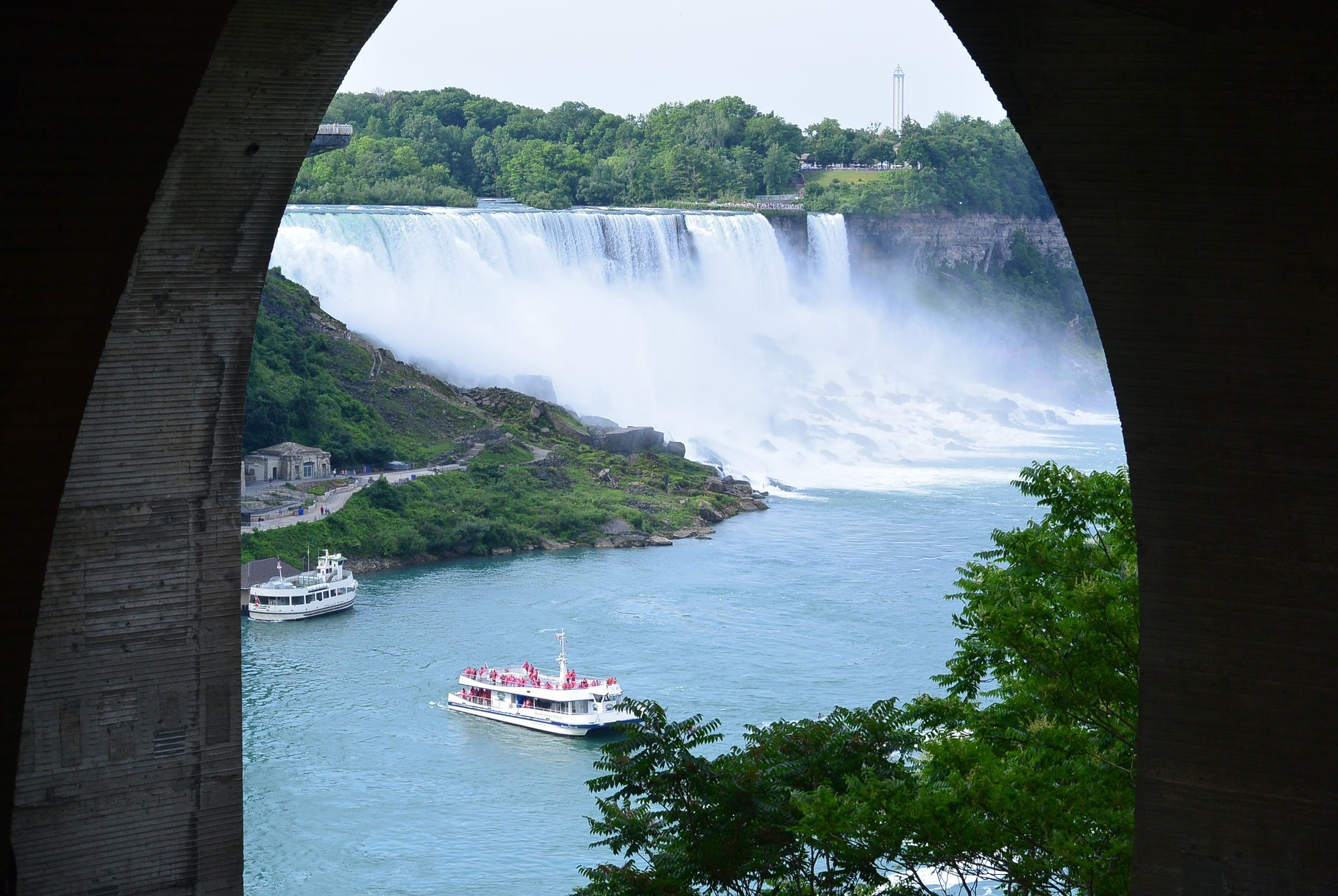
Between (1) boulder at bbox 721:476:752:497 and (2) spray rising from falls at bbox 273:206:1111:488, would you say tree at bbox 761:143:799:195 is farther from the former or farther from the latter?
(1) boulder at bbox 721:476:752:497

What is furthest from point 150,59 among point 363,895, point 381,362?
point 381,362

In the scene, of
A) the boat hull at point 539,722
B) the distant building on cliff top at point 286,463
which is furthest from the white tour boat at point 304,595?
the boat hull at point 539,722

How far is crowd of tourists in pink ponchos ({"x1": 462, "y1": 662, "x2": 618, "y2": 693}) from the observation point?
1436cm

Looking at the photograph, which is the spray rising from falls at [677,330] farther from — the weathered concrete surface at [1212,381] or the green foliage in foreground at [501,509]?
the weathered concrete surface at [1212,381]

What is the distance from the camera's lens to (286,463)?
2244cm

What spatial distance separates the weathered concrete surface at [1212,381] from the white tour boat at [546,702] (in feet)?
35.1

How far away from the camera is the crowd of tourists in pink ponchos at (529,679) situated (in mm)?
14359

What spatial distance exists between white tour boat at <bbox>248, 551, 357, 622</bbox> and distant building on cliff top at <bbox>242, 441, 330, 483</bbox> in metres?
3.84

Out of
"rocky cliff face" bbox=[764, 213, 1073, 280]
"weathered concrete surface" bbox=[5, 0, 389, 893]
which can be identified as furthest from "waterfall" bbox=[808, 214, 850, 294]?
"weathered concrete surface" bbox=[5, 0, 389, 893]

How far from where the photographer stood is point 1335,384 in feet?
10.8

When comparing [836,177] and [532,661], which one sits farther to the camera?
[836,177]

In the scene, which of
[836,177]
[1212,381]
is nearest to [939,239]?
[836,177]

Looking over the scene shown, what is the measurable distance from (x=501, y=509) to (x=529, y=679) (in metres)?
8.58

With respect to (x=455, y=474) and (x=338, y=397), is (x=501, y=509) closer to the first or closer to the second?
(x=455, y=474)
